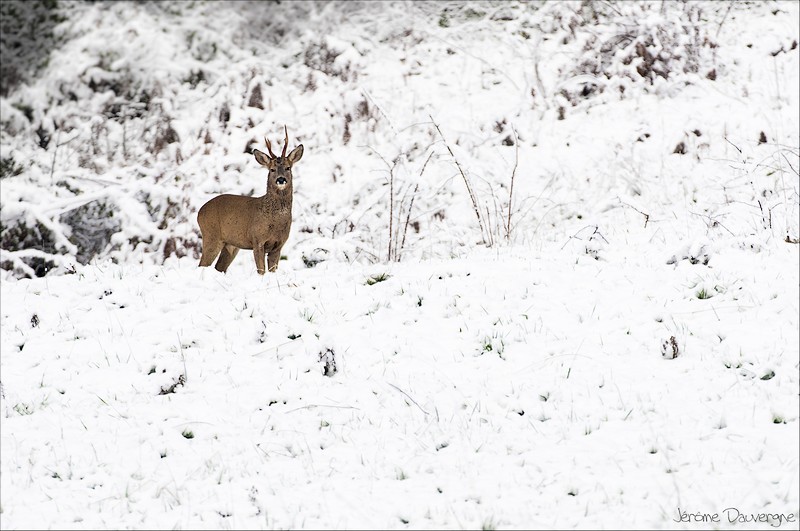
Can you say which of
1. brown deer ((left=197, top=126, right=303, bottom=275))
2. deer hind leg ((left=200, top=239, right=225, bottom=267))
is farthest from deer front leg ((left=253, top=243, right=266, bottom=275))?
deer hind leg ((left=200, top=239, right=225, bottom=267))

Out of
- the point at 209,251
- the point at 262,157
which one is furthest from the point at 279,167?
the point at 209,251

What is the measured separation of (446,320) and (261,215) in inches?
96.9

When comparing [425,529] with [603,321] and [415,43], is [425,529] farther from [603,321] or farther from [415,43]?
[415,43]

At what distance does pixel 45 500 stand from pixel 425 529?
205 centimetres

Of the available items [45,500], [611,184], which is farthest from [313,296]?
[611,184]

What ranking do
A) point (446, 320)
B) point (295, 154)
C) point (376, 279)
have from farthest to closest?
point (295, 154)
point (376, 279)
point (446, 320)

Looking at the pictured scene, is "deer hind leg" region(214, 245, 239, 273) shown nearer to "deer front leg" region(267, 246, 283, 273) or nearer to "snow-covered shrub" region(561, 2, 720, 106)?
"deer front leg" region(267, 246, 283, 273)

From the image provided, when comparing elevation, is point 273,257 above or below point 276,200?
below

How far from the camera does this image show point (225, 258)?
26.8 ft

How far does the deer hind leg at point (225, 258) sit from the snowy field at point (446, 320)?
495 millimetres

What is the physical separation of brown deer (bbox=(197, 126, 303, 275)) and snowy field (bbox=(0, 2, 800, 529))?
0.38 meters

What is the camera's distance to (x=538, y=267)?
21.4 feet

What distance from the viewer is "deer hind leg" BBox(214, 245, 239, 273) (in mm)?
8125

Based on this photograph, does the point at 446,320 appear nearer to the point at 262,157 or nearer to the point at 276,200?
the point at 276,200
